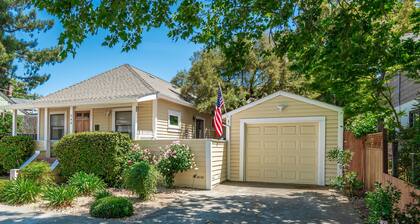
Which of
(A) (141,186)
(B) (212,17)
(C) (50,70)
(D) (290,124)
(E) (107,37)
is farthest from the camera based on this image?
(C) (50,70)

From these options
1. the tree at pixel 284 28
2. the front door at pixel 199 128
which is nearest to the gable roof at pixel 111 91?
the front door at pixel 199 128

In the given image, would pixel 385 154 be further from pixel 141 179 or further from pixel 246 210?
pixel 141 179

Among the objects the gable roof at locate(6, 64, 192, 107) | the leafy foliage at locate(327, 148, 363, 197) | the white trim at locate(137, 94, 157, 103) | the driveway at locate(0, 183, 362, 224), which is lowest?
the driveway at locate(0, 183, 362, 224)

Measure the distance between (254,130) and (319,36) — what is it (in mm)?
6782

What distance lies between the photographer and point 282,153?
12398 mm

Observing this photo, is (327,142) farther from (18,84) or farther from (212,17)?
(18,84)

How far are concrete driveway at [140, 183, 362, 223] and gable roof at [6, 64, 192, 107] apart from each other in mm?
5094

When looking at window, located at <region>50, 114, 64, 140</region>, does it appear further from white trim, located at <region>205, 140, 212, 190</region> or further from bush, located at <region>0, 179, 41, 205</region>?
white trim, located at <region>205, 140, 212, 190</region>

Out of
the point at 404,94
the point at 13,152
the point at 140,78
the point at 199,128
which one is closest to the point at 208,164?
the point at 140,78

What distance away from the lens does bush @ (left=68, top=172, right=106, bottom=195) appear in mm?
9469

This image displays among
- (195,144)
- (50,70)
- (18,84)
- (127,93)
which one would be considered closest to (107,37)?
(195,144)

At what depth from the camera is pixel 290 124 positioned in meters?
12.3

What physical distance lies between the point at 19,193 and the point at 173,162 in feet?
14.3

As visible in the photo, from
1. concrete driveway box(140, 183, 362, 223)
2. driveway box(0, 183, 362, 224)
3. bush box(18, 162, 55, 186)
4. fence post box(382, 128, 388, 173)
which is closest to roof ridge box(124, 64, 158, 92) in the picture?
bush box(18, 162, 55, 186)
